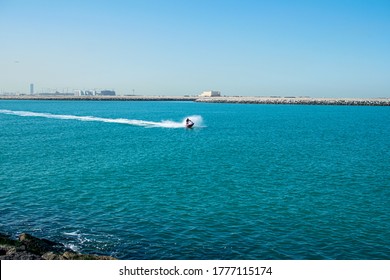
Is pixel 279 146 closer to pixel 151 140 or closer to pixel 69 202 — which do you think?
pixel 151 140

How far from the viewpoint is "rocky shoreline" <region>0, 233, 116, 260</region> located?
1616cm

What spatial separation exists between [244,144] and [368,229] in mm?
34953

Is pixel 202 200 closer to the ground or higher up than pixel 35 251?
closer to the ground

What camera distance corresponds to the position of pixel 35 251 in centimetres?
1719

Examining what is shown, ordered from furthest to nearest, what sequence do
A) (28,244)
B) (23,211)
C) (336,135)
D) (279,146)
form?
1. (336,135)
2. (279,146)
3. (23,211)
4. (28,244)

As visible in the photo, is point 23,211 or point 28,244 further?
point 23,211

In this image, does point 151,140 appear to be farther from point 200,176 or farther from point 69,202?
point 69,202

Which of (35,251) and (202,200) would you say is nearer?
(35,251)

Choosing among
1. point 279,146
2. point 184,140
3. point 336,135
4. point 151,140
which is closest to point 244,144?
point 279,146

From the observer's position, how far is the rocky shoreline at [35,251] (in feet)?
53.0

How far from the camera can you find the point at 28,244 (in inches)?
697

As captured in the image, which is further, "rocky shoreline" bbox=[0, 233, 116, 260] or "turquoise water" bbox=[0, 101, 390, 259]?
"turquoise water" bbox=[0, 101, 390, 259]

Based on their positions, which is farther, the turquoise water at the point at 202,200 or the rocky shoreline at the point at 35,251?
the turquoise water at the point at 202,200

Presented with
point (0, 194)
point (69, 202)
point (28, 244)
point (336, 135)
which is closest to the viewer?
point (28, 244)
